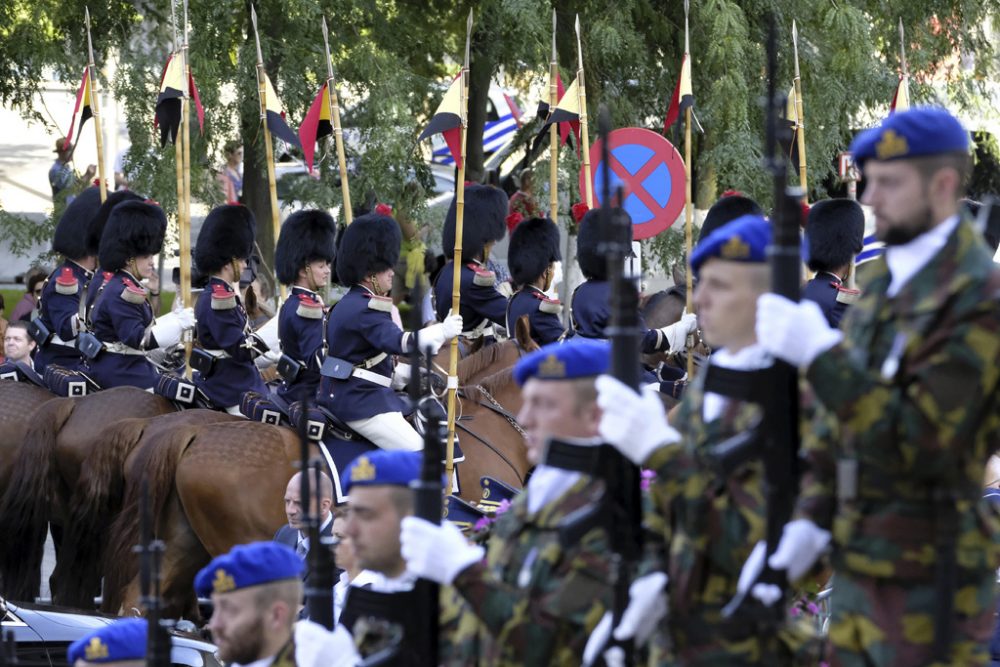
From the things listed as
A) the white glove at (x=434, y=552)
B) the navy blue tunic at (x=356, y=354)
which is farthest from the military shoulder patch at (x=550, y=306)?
the white glove at (x=434, y=552)

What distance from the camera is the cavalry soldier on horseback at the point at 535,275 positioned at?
1067 cm

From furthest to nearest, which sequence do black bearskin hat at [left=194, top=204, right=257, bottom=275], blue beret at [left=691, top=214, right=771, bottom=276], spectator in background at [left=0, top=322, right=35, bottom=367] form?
spectator in background at [left=0, top=322, right=35, bottom=367]
black bearskin hat at [left=194, top=204, right=257, bottom=275]
blue beret at [left=691, top=214, right=771, bottom=276]

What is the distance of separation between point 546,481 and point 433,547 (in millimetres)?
314

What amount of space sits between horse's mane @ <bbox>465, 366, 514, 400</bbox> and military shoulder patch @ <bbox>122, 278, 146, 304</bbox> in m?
2.04

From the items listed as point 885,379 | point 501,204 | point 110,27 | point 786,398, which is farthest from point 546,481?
point 110,27

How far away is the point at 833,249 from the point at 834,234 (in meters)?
0.13

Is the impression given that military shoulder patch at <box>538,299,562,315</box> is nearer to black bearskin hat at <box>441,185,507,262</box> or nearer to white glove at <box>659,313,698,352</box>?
white glove at <box>659,313,698,352</box>

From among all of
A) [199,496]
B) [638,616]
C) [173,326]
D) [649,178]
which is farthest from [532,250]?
[638,616]

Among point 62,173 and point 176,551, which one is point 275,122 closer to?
point 176,551

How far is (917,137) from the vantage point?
3.90m

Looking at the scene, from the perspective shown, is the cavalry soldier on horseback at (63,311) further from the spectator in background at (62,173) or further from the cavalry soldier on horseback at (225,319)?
the spectator in background at (62,173)

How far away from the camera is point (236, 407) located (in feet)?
34.2

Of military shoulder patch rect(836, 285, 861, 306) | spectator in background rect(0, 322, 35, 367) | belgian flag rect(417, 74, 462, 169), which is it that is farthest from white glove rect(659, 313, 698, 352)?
spectator in background rect(0, 322, 35, 367)

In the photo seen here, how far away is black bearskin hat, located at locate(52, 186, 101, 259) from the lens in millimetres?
12137
